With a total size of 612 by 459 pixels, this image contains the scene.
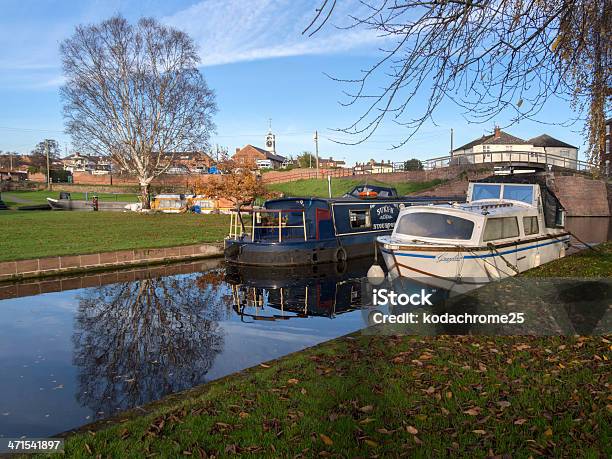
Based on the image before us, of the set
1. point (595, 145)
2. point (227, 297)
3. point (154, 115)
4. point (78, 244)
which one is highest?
point (154, 115)

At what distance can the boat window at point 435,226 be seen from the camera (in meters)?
11.4

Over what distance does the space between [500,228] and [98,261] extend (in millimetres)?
12615

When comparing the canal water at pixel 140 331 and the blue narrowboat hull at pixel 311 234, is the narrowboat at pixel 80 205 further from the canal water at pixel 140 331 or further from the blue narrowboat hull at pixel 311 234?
the canal water at pixel 140 331

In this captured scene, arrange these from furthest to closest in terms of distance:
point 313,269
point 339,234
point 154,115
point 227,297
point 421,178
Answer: point 421,178
point 154,115
point 339,234
point 313,269
point 227,297

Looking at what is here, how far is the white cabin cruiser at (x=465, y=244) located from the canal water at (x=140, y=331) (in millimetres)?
1810

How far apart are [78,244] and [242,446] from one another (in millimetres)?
16374

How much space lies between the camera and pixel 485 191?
1543 centimetres

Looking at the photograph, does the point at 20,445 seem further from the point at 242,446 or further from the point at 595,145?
the point at 595,145

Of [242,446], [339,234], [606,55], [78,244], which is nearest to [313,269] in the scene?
[339,234]

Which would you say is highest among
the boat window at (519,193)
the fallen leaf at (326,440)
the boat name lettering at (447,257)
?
the boat window at (519,193)

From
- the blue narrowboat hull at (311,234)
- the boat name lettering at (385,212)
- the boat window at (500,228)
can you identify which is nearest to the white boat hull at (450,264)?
the boat window at (500,228)

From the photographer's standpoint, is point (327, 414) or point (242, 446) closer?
point (242, 446)

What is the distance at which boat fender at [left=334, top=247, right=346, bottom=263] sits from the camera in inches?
716

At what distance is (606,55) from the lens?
19.8ft
